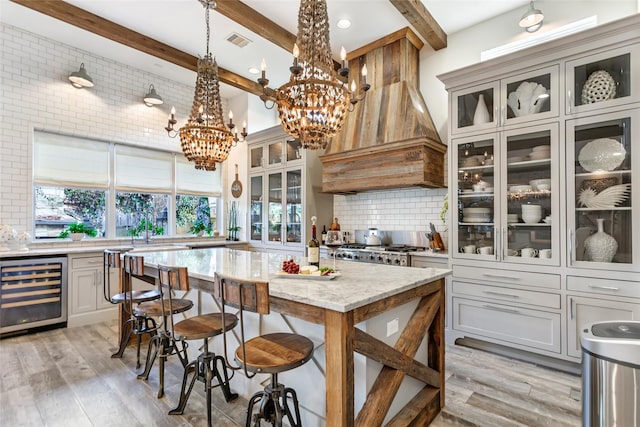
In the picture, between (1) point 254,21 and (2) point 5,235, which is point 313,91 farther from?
(2) point 5,235

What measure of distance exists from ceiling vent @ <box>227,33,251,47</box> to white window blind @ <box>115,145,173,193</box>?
2.31 metres

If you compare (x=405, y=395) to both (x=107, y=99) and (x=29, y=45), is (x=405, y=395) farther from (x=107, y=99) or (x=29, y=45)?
(x=29, y=45)

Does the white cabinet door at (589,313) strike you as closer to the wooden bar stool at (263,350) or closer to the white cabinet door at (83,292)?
the wooden bar stool at (263,350)

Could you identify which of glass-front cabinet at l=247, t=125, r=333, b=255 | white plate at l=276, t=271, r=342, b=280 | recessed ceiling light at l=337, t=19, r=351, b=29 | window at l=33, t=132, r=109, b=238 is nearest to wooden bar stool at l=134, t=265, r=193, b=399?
white plate at l=276, t=271, r=342, b=280

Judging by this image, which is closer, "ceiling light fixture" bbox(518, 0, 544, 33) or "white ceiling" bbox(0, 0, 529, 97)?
"ceiling light fixture" bbox(518, 0, 544, 33)

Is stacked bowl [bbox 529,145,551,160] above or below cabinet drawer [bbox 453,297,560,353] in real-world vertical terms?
above

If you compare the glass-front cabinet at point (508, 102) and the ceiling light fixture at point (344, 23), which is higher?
the ceiling light fixture at point (344, 23)

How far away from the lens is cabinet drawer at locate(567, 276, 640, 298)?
2480mm

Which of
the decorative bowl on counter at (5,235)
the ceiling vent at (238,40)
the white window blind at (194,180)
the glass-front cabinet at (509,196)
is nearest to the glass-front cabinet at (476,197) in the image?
the glass-front cabinet at (509,196)

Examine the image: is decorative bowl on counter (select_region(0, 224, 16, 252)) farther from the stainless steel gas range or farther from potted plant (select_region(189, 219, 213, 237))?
the stainless steel gas range

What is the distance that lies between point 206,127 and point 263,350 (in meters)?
2.08

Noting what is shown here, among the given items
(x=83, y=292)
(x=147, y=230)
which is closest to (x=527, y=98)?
(x=147, y=230)

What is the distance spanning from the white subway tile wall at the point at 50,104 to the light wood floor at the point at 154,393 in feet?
6.67

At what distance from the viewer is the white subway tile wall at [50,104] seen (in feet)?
12.9
